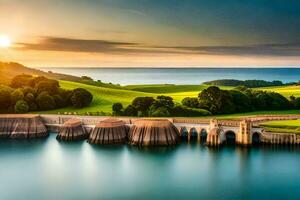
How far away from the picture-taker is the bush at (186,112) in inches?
3188

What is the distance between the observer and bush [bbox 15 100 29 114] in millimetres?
84562

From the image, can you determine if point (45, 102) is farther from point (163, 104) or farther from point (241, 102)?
point (241, 102)

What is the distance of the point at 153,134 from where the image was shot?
65.3 m

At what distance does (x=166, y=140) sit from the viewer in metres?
65.3

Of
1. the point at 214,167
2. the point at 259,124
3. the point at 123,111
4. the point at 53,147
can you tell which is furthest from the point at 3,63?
the point at 214,167

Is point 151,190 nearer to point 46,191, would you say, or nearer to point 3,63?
point 46,191

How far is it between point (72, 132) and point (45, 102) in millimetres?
20135

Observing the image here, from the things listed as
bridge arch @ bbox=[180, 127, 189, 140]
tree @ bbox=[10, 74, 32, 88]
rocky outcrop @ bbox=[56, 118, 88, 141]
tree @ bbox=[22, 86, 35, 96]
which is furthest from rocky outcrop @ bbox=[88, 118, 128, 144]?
tree @ bbox=[10, 74, 32, 88]

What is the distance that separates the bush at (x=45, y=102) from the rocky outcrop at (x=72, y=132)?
17.3 meters

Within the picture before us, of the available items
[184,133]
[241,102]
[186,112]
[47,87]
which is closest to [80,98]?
[47,87]

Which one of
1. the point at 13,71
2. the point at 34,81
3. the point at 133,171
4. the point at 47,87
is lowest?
the point at 133,171

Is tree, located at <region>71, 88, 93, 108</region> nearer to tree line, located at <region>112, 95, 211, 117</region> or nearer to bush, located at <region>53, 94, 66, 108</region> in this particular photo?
bush, located at <region>53, 94, 66, 108</region>

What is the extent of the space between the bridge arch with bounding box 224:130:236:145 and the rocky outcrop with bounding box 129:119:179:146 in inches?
269

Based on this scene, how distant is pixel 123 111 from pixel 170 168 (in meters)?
28.3
